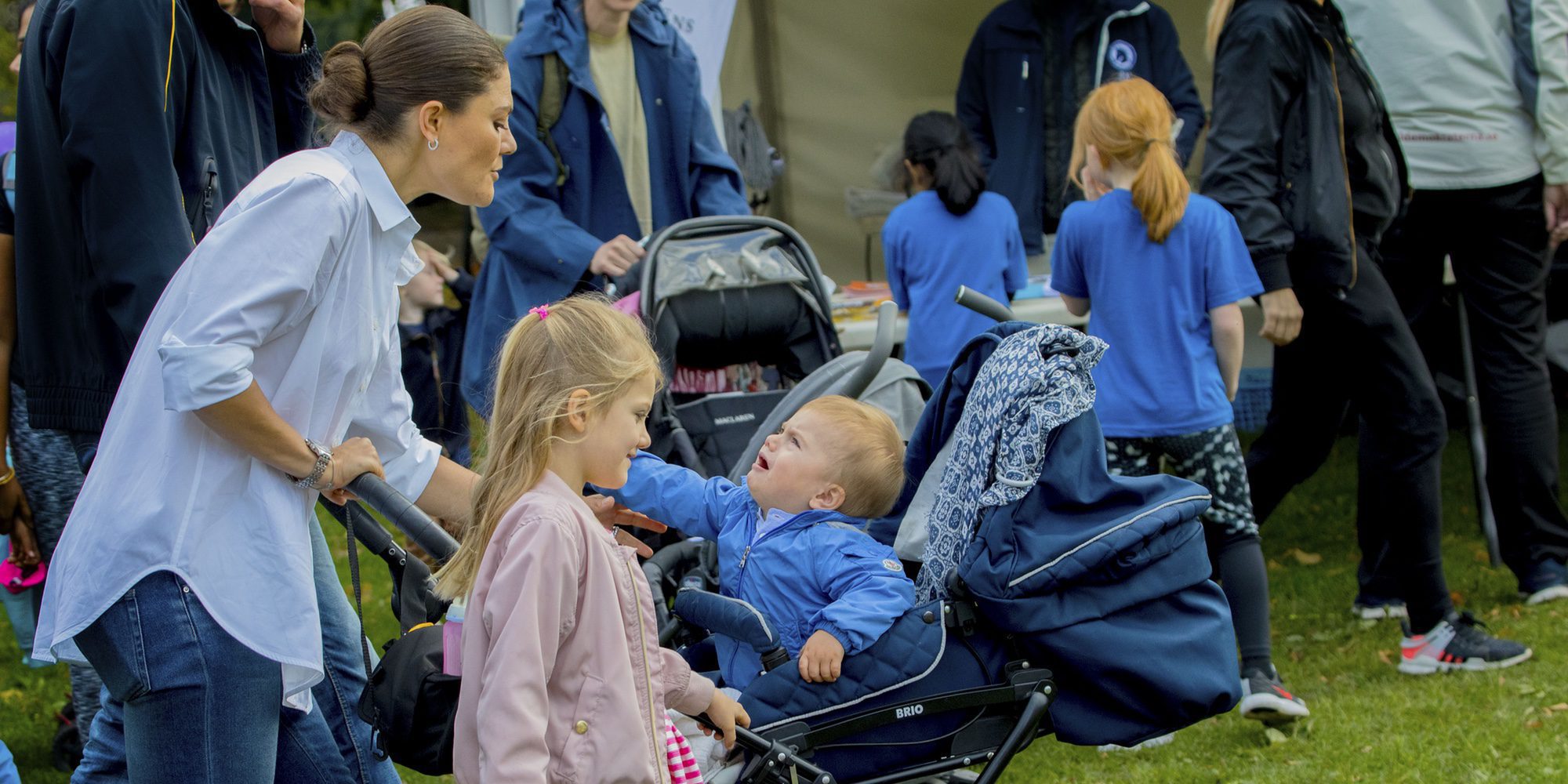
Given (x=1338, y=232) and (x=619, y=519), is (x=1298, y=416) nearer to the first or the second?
(x=1338, y=232)

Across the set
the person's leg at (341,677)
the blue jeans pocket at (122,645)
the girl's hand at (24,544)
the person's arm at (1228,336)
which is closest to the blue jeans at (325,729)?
the person's leg at (341,677)

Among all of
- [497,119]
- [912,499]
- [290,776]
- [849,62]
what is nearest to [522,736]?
[290,776]

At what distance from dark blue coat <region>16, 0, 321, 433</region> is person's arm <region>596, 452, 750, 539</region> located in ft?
3.05

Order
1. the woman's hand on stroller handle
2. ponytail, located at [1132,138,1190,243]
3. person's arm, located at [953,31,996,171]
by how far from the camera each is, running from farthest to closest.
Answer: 1. person's arm, located at [953,31,996,171]
2. ponytail, located at [1132,138,1190,243]
3. the woman's hand on stroller handle

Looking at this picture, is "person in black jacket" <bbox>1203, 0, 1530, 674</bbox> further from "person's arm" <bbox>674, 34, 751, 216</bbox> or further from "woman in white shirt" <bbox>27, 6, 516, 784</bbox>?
"woman in white shirt" <bbox>27, 6, 516, 784</bbox>

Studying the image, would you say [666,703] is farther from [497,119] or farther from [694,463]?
[694,463]

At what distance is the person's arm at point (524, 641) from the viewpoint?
187 cm

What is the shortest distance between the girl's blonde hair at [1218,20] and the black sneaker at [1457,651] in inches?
70.1

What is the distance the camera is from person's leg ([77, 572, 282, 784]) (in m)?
2.00

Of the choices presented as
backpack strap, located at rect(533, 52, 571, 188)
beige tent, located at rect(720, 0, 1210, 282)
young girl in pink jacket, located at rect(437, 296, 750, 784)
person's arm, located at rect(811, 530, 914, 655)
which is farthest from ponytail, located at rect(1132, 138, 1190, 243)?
beige tent, located at rect(720, 0, 1210, 282)

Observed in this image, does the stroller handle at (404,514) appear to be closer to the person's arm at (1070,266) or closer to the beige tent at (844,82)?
the person's arm at (1070,266)

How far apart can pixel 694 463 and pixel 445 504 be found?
3.54 feet

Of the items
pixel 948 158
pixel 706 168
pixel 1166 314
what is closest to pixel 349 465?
pixel 1166 314

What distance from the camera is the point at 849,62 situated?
7.83 meters
